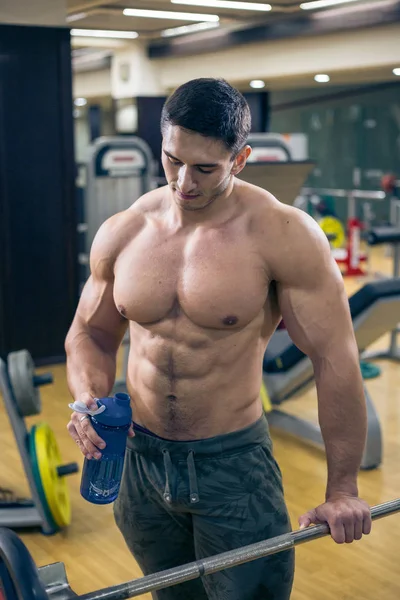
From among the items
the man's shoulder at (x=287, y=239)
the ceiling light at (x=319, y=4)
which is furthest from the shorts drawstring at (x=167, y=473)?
the ceiling light at (x=319, y=4)

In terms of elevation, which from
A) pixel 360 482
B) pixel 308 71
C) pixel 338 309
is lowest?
pixel 360 482

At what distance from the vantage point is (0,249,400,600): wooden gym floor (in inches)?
105

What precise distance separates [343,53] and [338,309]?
5575 mm

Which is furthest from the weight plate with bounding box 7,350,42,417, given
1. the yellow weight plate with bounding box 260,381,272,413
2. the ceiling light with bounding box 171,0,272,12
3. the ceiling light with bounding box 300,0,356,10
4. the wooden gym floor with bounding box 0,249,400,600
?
the ceiling light with bounding box 300,0,356,10

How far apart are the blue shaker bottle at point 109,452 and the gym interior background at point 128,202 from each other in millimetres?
1246

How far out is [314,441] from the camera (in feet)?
12.8

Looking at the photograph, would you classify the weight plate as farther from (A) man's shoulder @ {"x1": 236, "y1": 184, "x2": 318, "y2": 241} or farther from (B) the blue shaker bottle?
(A) man's shoulder @ {"x1": 236, "y1": 184, "x2": 318, "y2": 241}

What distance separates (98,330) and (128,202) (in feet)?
13.6

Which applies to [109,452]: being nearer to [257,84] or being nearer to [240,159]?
[240,159]

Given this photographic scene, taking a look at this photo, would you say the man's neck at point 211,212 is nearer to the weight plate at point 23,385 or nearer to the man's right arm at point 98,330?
the man's right arm at point 98,330

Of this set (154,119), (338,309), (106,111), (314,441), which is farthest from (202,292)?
(106,111)

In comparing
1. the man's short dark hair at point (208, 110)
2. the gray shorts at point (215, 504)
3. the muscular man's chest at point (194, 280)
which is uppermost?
the man's short dark hair at point (208, 110)

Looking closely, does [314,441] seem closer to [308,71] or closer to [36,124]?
[36,124]

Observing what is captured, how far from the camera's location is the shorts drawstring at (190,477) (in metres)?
1.54
